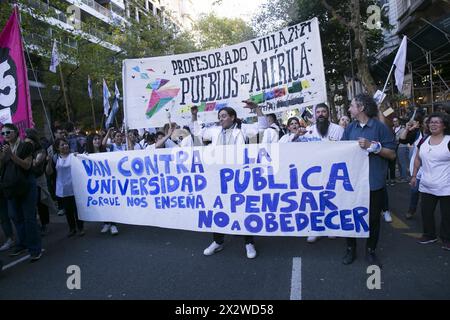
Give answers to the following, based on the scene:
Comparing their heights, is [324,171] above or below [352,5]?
below

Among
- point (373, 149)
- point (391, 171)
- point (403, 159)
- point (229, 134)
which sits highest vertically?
point (229, 134)

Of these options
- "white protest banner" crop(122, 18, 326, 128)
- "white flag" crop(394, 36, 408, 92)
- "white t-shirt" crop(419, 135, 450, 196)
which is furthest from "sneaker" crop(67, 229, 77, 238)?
"white flag" crop(394, 36, 408, 92)

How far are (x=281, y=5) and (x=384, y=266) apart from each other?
19279mm

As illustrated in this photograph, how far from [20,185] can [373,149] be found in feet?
14.2

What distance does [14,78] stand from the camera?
17.9ft

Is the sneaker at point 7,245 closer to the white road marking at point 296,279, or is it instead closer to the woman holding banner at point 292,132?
the white road marking at point 296,279

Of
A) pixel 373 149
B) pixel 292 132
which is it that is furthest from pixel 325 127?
pixel 373 149

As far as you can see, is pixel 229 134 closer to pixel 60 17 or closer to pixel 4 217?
pixel 4 217

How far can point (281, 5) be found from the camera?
2066cm

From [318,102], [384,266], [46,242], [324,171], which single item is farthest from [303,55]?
[46,242]

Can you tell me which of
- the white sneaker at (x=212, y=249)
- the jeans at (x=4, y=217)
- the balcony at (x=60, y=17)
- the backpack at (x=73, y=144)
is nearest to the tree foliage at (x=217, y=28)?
the balcony at (x=60, y=17)

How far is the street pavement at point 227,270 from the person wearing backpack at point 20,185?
1.23 feet
